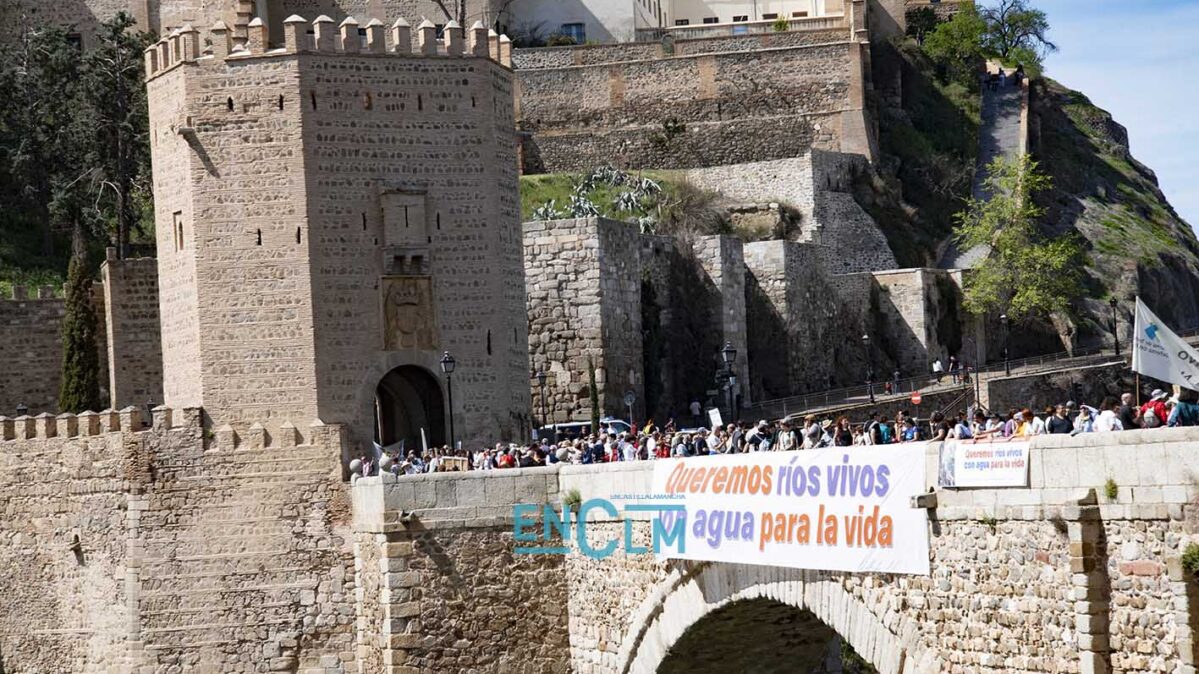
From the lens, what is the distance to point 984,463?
19.4m

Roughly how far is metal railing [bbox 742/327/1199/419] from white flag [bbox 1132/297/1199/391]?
32631 mm

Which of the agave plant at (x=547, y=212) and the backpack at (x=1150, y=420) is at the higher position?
the agave plant at (x=547, y=212)

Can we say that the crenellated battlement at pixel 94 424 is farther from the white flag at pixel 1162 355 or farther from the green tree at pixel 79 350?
the white flag at pixel 1162 355

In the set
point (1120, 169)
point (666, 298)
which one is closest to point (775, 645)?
point (666, 298)

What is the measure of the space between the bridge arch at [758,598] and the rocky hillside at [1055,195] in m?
43.9

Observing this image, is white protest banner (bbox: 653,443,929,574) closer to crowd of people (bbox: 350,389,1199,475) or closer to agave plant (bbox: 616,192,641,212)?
crowd of people (bbox: 350,389,1199,475)

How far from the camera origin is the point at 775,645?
2731 cm

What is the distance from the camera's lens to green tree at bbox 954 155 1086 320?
66062 millimetres

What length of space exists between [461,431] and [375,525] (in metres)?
6.88

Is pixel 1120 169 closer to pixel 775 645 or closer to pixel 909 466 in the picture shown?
pixel 775 645

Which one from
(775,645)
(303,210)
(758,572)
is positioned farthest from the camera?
(303,210)

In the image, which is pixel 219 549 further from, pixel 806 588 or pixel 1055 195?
pixel 1055 195

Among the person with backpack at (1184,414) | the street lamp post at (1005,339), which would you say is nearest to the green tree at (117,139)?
the street lamp post at (1005,339)

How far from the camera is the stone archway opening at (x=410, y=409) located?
38.8 m
